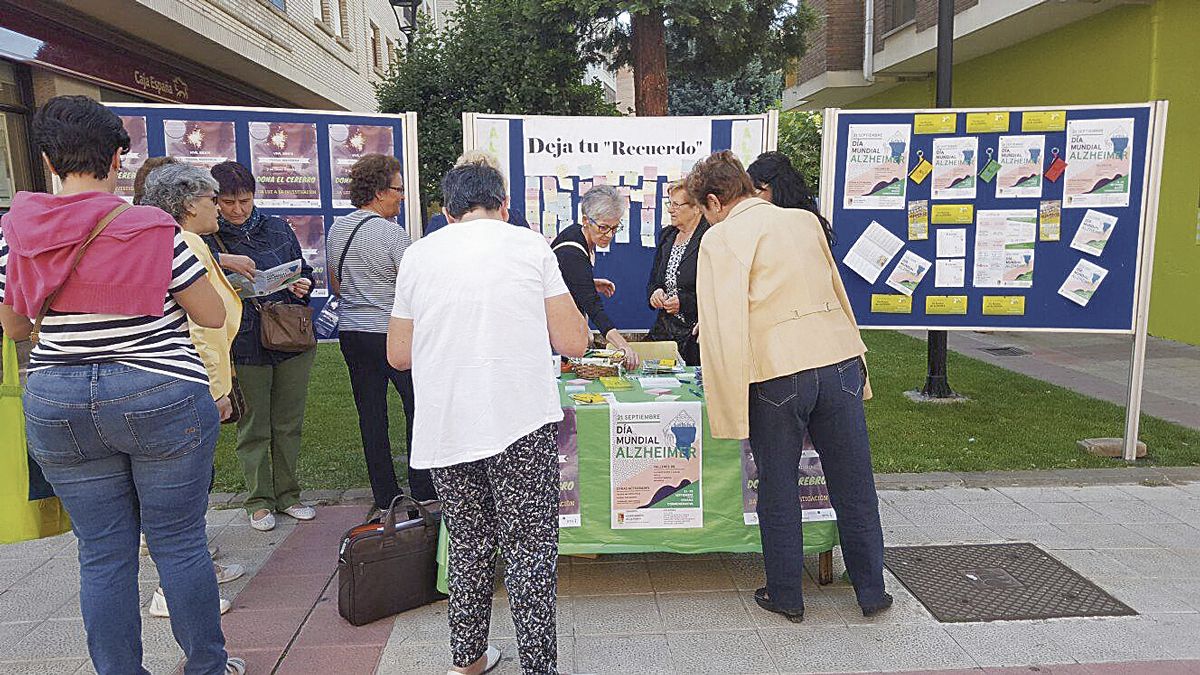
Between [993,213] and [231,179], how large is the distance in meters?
4.48

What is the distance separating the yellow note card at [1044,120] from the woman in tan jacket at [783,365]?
9.01 ft

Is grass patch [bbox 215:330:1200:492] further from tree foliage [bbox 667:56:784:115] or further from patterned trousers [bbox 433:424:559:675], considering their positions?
tree foliage [bbox 667:56:784:115]

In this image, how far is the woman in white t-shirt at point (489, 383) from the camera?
2332 mm

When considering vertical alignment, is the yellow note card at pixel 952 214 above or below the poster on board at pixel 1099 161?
below

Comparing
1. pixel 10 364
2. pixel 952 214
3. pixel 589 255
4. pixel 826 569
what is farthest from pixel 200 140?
pixel 952 214

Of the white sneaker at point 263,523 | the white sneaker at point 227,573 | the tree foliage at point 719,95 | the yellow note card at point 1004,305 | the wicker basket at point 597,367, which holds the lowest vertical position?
the white sneaker at point 227,573

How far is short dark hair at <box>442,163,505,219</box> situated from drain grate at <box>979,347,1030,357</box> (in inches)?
323

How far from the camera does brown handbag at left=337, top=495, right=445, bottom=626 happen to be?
10.3 ft

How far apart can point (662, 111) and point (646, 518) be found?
8634mm

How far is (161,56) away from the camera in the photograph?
10.2 metres

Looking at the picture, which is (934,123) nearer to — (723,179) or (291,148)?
(723,179)

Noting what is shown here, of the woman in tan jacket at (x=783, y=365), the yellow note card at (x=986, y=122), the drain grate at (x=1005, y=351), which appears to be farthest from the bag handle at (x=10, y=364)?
the drain grate at (x=1005, y=351)

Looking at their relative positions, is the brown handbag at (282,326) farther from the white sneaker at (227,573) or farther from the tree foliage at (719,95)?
the tree foliage at (719,95)

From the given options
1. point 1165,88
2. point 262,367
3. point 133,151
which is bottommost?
point 262,367
